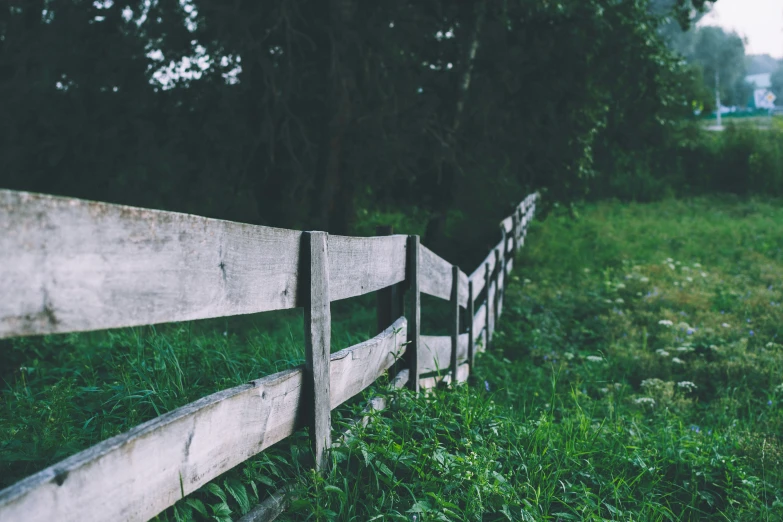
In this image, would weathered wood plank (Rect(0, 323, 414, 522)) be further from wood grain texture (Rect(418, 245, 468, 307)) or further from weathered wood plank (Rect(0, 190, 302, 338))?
wood grain texture (Rect(418, 245, 468, 307))

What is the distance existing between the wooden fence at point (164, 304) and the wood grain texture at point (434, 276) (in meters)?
1.21

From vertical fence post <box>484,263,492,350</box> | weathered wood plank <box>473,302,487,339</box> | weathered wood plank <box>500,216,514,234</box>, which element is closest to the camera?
weathered wood plank <box>473,302,487,339</box>

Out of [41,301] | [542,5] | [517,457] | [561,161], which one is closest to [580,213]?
[561,161]

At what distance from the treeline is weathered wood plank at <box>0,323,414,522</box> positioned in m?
7.59

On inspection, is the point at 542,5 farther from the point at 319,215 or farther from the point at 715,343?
the point at 715,343

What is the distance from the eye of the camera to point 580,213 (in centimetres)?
2044

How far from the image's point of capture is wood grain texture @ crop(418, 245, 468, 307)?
418cm

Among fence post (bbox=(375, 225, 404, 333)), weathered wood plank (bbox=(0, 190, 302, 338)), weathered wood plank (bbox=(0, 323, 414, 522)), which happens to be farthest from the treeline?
weathered wood plank (bbox=(0, 190, 302, 338))

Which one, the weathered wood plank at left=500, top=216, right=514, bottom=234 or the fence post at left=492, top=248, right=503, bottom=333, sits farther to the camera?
the weathered wood plank at left=500, top=216, right=514, bottom=234

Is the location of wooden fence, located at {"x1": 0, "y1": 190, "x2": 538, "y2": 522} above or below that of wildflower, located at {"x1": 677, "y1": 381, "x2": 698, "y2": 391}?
above

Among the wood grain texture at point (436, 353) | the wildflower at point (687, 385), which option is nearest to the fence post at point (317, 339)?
the wood grain texture at point (436, 353)

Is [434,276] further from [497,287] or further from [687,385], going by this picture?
[497,287]

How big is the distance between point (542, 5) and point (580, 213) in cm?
1045

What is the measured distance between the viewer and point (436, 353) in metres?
4.55
